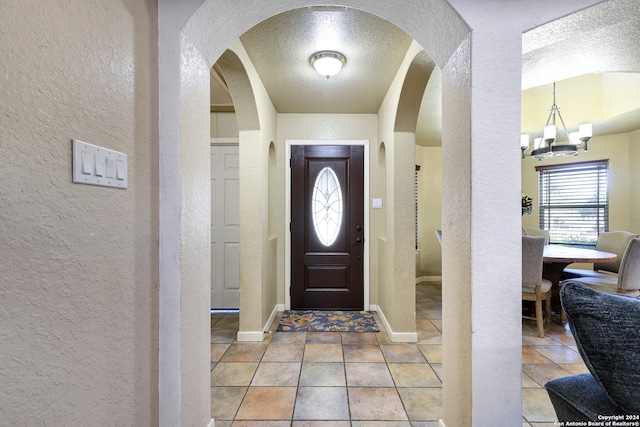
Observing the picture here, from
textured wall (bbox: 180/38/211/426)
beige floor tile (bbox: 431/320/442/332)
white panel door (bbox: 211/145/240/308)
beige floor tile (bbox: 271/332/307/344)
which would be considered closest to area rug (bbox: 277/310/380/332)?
beige floor tile (bbox: 271/332/307/344)

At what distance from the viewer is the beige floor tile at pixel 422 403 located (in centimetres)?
183

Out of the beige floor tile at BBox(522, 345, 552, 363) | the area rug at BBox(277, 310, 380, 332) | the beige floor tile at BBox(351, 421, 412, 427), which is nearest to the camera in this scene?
the beige floor tile at BBox(351, 421, 412, 427)

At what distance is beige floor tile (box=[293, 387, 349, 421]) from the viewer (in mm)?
1831

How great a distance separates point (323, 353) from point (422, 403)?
947mm

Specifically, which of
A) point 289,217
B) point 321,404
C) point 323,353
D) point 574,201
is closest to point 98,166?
point 321,404

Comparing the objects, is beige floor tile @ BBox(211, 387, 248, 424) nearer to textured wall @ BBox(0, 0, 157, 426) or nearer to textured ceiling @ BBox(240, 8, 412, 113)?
textured wall @ BBox(0, 0, 157, 426)

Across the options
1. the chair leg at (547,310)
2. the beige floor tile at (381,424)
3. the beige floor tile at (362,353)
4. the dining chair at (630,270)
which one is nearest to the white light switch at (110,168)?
the beige floor tile at (381,424)

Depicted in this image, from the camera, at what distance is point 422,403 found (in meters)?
1.95

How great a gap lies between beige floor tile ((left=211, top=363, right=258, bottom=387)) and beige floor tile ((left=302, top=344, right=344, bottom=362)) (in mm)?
458

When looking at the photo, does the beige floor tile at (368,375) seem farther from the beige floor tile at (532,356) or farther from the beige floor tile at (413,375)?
the beige floor tile at (532,356)

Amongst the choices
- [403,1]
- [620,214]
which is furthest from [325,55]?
[620,214]

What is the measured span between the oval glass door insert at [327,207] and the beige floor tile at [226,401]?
208 centimetres

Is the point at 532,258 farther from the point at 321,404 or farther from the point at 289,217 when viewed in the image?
the point at 289,217

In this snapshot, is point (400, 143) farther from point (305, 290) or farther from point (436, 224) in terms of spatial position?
point (436, 224)
